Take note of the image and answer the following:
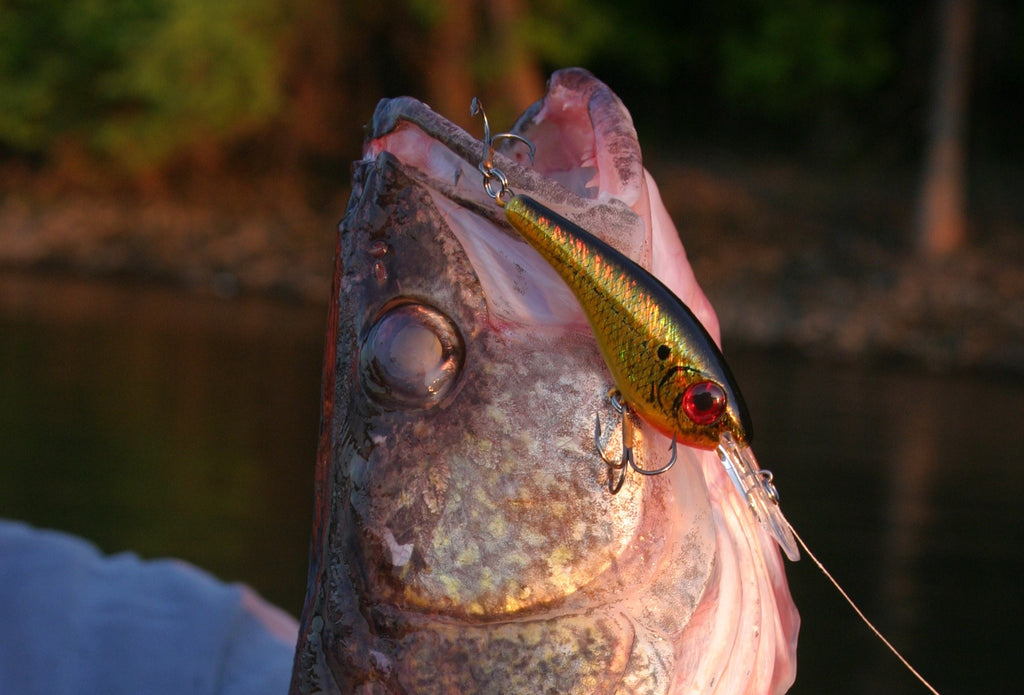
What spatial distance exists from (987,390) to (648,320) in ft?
37.3

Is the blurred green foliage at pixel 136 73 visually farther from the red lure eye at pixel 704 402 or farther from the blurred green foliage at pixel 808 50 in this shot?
the red lure eye at pixel 704 402

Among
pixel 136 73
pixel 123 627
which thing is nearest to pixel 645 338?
pixel 123 627

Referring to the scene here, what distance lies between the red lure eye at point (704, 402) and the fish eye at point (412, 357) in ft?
0.65

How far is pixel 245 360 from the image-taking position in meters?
11.1

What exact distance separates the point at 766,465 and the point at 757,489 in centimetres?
664

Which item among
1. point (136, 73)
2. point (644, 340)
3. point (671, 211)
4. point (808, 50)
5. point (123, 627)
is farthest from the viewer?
point (808, 50)

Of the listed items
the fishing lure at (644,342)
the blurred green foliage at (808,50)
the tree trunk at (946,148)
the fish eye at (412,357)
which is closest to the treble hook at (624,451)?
the fishing lure at (644,342)

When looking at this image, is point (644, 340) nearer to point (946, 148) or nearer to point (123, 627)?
point (123, 627)

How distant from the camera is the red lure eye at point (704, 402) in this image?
→ 1063mm

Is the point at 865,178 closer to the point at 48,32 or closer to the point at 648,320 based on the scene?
the point at 48,32

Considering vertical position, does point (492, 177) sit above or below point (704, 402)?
above

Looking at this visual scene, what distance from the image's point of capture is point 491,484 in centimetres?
108

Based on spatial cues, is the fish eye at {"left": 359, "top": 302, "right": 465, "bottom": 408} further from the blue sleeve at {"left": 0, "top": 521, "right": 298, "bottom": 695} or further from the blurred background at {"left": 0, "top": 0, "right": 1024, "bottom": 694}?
the blurred background at {"left": 0, "top": 0, "right": 1024, "bottom": 694}

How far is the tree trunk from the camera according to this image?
16.4m
